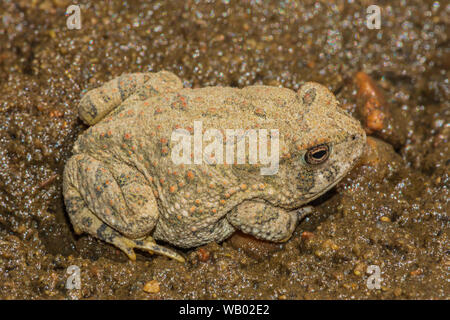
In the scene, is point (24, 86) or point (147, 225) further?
point (24, 86)

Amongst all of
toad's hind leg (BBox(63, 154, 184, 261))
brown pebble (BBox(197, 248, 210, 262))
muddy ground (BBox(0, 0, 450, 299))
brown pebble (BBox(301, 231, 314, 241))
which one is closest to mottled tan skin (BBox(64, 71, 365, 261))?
toad's hind leg (BBox(63, 154, 184, 261))

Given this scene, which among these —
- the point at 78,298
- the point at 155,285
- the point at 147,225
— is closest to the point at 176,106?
the point at 147,225

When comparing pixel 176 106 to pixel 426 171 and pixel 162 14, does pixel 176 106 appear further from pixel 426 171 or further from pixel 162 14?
pixel 426 171

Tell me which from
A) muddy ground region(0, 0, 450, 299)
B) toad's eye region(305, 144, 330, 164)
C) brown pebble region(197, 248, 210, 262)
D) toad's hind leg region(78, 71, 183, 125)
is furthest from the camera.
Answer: toad's hind leg region(78, 71, 183, 125)

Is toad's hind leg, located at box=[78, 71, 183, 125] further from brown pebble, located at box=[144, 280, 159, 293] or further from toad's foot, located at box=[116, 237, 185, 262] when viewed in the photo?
brown pebble, located at box=[144, 280, 159, 293]

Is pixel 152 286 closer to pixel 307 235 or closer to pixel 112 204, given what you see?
pixel 112 204

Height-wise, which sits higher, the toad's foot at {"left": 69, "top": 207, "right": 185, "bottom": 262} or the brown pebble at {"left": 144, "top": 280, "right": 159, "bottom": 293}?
the toad's foot at {"left": 69, "top": 207, "right": 185, "bottom": 262}

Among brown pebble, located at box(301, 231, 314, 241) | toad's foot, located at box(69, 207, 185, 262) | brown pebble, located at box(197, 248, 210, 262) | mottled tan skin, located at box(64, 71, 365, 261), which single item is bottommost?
brown pebble, located at box(197, 248, 210, 262)
